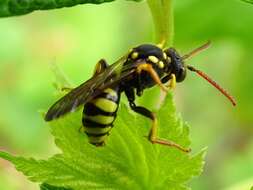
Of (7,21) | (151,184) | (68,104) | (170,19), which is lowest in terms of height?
(151,184)

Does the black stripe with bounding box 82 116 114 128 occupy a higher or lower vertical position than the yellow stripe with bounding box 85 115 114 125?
lower

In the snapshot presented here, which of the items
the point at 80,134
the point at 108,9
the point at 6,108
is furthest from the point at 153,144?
the point at 108,9

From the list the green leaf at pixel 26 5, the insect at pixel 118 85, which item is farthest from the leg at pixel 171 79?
the green leaf at pixel 26 5

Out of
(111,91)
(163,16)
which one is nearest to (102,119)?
(111,91)

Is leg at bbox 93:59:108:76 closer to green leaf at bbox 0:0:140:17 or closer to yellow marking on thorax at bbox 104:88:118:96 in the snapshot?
yellow marking on thorax at bbox 104:88:118:96

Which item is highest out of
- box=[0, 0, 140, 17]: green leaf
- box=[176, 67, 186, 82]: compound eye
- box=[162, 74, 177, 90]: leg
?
box=[0, 0, 140, 17]: green leaf

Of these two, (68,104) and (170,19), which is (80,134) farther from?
(170,19)

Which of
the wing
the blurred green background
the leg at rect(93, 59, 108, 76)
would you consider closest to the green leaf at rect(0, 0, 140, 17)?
the wing
